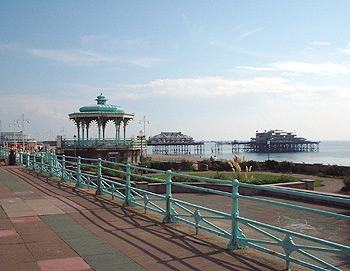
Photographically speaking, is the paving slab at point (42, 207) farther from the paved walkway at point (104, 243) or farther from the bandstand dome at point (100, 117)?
the bandstand dome at point (100, 117)

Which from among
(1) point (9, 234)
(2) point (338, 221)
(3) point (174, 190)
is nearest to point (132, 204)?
(1) point (9, 234)

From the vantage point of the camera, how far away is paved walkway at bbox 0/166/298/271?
20.4 ft

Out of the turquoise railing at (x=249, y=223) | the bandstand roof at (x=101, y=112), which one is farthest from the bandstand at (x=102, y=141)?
the turquoise railing at (x=249, y=223)

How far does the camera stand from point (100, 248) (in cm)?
713

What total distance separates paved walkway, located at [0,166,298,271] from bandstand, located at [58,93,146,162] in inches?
1374

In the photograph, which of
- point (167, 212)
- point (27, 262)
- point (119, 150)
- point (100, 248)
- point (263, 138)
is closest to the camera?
point (27, 262)

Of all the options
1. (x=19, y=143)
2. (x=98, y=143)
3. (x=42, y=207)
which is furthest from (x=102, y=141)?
(x=42, y=207)

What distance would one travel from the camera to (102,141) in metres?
46.8

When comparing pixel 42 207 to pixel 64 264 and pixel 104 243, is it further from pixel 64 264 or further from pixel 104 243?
pixel 64 264

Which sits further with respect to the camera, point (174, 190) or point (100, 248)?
point (174, 190)

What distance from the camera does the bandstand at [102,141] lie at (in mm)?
46219

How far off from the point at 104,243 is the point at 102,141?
39.9 meters

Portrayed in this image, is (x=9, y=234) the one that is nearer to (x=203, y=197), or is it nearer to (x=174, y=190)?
(x=203, y=197)

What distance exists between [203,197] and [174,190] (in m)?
2.67
